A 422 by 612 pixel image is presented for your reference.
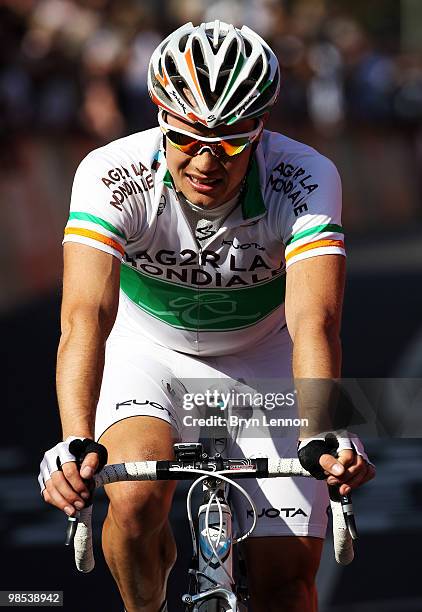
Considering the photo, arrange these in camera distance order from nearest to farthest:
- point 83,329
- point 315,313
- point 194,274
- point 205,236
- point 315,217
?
point 83,329, point 315,313, point 315,217, point 205,236, point 194,274

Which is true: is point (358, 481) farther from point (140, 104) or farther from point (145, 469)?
point (140, 104)

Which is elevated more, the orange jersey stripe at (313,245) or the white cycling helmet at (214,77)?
the white cycling helmet at (214,77)

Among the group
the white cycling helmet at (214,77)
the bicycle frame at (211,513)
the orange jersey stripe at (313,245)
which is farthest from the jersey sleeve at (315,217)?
the bicycle frame at (211,513)

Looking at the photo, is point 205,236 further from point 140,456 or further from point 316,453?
point 316,453

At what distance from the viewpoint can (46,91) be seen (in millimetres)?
15133

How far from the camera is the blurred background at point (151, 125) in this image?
8.64 meters

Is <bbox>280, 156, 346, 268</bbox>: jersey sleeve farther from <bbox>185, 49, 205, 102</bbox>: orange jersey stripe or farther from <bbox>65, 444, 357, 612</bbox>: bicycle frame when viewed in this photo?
<bbox>65, 444, 357, 612</bbox>: bicycle frame

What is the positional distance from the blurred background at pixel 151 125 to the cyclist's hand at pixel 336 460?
308 centimetres

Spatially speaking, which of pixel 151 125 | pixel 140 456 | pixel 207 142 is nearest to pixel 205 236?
pixel 207 142

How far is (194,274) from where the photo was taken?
18.8 feet

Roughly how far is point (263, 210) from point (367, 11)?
37162 mm

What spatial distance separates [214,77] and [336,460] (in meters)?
1.50

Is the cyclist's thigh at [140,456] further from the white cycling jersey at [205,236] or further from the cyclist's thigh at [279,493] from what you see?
the white cycling jersey at [205,236]

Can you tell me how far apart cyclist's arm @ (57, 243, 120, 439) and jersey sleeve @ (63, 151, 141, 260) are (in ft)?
0.12
